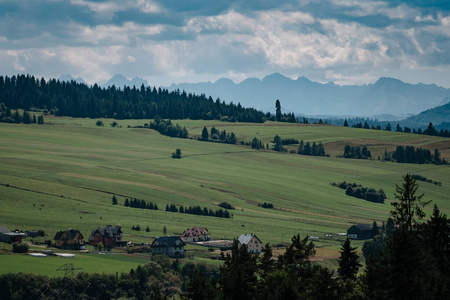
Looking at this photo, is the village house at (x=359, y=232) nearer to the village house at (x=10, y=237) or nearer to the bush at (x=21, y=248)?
the village house at (x=10, y=237)

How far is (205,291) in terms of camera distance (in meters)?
47.5

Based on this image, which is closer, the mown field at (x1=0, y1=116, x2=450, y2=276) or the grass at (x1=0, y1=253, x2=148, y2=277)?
the grass at (x1=0, y1=253, x2=148, y2=277)

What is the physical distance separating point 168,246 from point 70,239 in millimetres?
15828

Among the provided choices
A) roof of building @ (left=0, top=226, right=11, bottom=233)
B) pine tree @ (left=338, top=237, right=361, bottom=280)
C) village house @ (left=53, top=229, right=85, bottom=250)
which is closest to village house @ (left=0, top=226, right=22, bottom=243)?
roof of building @ (left=0, top=226, right=11, bottom=233)

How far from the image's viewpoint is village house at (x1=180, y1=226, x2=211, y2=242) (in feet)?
421

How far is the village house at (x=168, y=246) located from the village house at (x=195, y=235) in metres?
7.96

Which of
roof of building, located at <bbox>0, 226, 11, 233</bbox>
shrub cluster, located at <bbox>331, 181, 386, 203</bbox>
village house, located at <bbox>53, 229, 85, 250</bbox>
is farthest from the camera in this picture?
shrub cluster, located at <bbox>331, 181, 386, 203</bbox>

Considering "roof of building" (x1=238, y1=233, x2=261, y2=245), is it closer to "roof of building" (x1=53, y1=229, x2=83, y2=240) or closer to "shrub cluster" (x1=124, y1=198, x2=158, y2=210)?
"roof of building" (x1=53, y1=229, x2=83, y2=240)

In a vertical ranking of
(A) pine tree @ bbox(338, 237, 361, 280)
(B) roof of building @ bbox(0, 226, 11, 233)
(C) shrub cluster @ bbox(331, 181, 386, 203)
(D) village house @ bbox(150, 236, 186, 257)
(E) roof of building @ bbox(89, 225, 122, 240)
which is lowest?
(D) village house @ bbox(150, 236, 186, 257)

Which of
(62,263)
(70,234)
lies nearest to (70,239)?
Result: (70,234)

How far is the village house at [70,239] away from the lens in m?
114

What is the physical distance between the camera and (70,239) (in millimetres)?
115812

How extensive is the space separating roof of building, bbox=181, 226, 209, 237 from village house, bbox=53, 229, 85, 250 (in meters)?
20.1

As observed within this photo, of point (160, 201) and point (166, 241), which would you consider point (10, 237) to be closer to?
point (166, 241)
